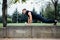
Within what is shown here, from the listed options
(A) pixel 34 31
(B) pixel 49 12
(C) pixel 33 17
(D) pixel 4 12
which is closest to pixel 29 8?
(C) pixel 33 17

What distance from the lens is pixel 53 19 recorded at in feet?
33.7

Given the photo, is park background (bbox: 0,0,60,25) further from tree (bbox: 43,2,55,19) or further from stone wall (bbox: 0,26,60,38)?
stone wall (bbox: 0,26,60,38)

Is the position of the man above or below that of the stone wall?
above

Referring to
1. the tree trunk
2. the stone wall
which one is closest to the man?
the stone wall

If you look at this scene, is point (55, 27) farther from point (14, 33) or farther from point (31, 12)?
point (14, 33)

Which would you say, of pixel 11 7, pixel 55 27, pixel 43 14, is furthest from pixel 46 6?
pixel 11 7

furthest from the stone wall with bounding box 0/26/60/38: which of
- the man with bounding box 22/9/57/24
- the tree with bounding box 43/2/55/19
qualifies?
the tree with bounding box 43/2/55/19

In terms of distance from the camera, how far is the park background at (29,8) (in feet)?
33.5

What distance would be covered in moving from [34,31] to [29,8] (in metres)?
1.46

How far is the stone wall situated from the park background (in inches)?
17.3

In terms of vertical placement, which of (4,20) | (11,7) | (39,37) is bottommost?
(39,37)

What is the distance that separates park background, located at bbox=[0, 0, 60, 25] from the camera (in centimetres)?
1020

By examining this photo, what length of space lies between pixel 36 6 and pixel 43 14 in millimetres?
657

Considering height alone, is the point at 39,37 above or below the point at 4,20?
below
